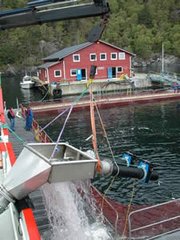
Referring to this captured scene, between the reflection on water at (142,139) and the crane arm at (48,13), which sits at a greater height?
the crane arm at (48,13)

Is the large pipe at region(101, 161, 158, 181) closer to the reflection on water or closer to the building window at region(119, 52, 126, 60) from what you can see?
the reflection on water

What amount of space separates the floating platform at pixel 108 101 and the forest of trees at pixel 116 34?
83.2 m

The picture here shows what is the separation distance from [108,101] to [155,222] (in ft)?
114

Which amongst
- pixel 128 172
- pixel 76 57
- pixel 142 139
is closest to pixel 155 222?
pixel 128 172

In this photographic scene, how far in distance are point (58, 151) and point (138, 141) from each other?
81.6ft

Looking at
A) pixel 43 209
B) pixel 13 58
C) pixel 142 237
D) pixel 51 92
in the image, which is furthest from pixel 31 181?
pixel 13 58

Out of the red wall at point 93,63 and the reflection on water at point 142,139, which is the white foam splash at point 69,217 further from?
the red wall at point 93,63

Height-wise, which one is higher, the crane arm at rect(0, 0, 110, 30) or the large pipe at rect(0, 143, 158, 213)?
the crane arm at rect(0, 0, 110, 30)

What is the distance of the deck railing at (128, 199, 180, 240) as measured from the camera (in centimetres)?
1166

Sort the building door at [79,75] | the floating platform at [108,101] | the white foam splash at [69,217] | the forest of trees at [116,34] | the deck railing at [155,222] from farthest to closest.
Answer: the forest of trees at [116,34]
the building door at [79,75]
the floating platform at [108,101]
the deck railing at [155,222]
the white foam splash at [69,217]

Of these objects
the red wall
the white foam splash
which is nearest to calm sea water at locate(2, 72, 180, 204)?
the white foam splash

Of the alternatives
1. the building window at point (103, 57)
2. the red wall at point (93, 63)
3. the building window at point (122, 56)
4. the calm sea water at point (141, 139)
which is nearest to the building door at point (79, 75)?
the red wall at point (93, 63)

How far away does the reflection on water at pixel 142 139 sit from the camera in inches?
785

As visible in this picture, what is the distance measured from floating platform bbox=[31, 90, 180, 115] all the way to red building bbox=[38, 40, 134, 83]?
13.8 metres
